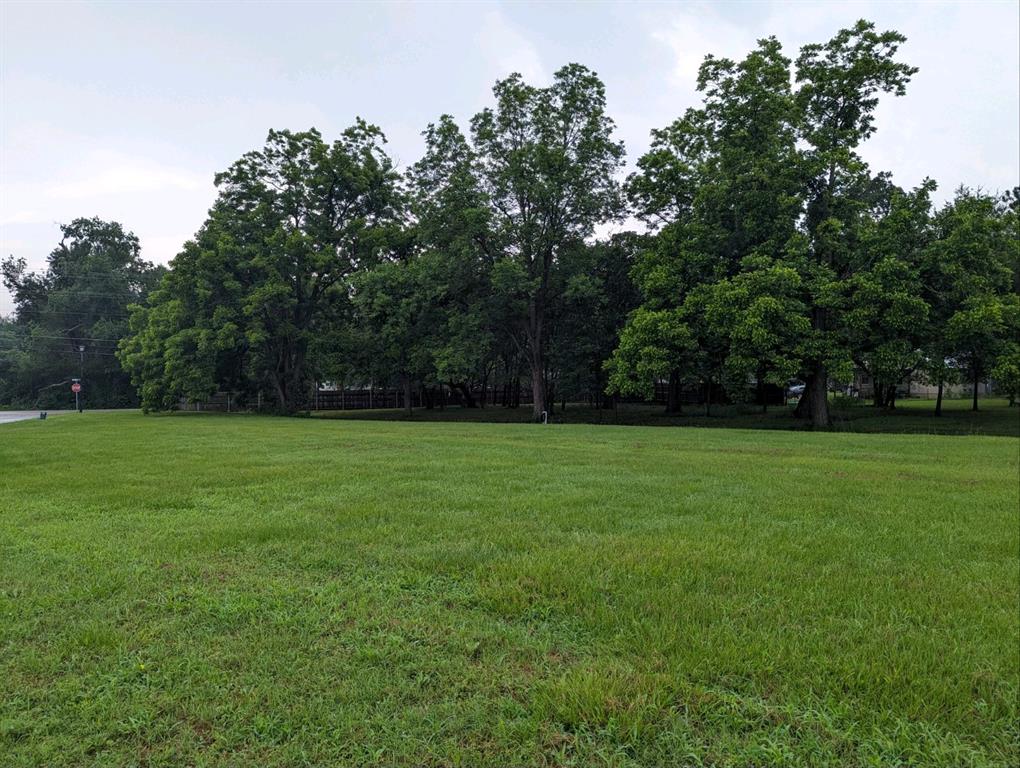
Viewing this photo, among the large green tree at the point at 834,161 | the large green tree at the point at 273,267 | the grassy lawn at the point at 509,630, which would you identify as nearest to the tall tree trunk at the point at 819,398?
the large green tree at the point at 834,161

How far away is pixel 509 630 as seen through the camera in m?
2.90

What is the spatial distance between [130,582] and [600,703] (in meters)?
Answer: 3.00

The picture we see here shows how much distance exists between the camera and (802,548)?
421cm

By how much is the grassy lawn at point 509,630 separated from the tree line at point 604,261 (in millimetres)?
15246

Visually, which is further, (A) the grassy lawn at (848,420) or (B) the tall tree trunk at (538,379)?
(B) the tall tree trunk at (538,379)

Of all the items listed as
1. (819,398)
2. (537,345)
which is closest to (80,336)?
(537,345)

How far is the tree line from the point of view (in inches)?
762

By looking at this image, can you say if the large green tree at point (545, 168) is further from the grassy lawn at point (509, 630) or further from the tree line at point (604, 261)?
the grassy lawn at point (509, 630)

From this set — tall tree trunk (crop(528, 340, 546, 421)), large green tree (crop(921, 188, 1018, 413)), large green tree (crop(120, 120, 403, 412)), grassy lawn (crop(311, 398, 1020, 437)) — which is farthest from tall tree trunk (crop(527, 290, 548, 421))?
large green tree (crop(921, 188, 1018, 413))

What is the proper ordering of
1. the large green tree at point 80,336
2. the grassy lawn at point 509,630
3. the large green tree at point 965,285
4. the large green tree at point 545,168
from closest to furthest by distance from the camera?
the grassy lawn at point 509,630 → the large green tree at point 965,285 → the large green tree at point 545,168 → the large green tree at point 80,336

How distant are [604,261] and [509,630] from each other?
25267 millimetres

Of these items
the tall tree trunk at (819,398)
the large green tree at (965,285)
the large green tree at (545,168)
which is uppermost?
the large green tree at (545,168)

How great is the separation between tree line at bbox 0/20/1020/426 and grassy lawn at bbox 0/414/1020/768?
50.0 feet

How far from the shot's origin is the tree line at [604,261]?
19.4 m
